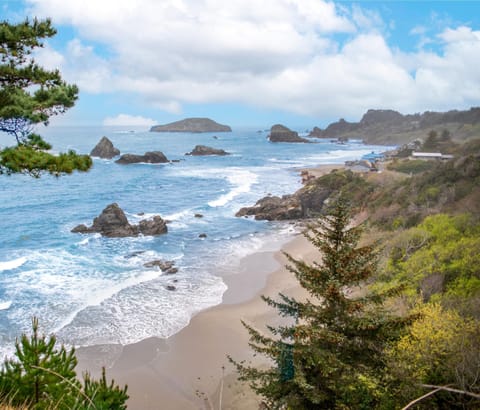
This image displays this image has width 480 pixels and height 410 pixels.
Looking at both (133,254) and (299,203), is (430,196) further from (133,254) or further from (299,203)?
(133,254)

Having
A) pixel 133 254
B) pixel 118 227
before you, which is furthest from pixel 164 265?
pixel 118 227

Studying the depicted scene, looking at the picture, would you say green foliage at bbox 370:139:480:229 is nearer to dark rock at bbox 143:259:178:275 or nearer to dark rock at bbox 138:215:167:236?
dark rock at bbox 143:259:178:275

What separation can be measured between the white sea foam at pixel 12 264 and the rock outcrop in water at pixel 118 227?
8.30 meters

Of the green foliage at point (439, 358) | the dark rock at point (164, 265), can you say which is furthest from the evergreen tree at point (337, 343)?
the dark rock at point (164, 265)

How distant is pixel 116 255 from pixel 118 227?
269 inches

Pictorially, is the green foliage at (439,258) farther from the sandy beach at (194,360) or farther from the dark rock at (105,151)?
the dark rock at (105,151)

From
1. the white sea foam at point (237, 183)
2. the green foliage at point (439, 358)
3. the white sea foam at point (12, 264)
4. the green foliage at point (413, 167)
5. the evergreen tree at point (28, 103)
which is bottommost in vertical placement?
the white sea foam at point (12, 264)

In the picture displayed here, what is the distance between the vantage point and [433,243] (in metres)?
23.3

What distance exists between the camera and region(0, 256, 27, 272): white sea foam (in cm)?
3069

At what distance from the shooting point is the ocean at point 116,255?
2242cm

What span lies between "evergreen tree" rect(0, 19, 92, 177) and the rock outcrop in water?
30.6m

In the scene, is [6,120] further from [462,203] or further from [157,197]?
[157,197]

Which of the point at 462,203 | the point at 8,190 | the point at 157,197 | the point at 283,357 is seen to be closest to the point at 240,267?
the point at 462,203

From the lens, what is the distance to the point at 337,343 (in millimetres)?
10516
